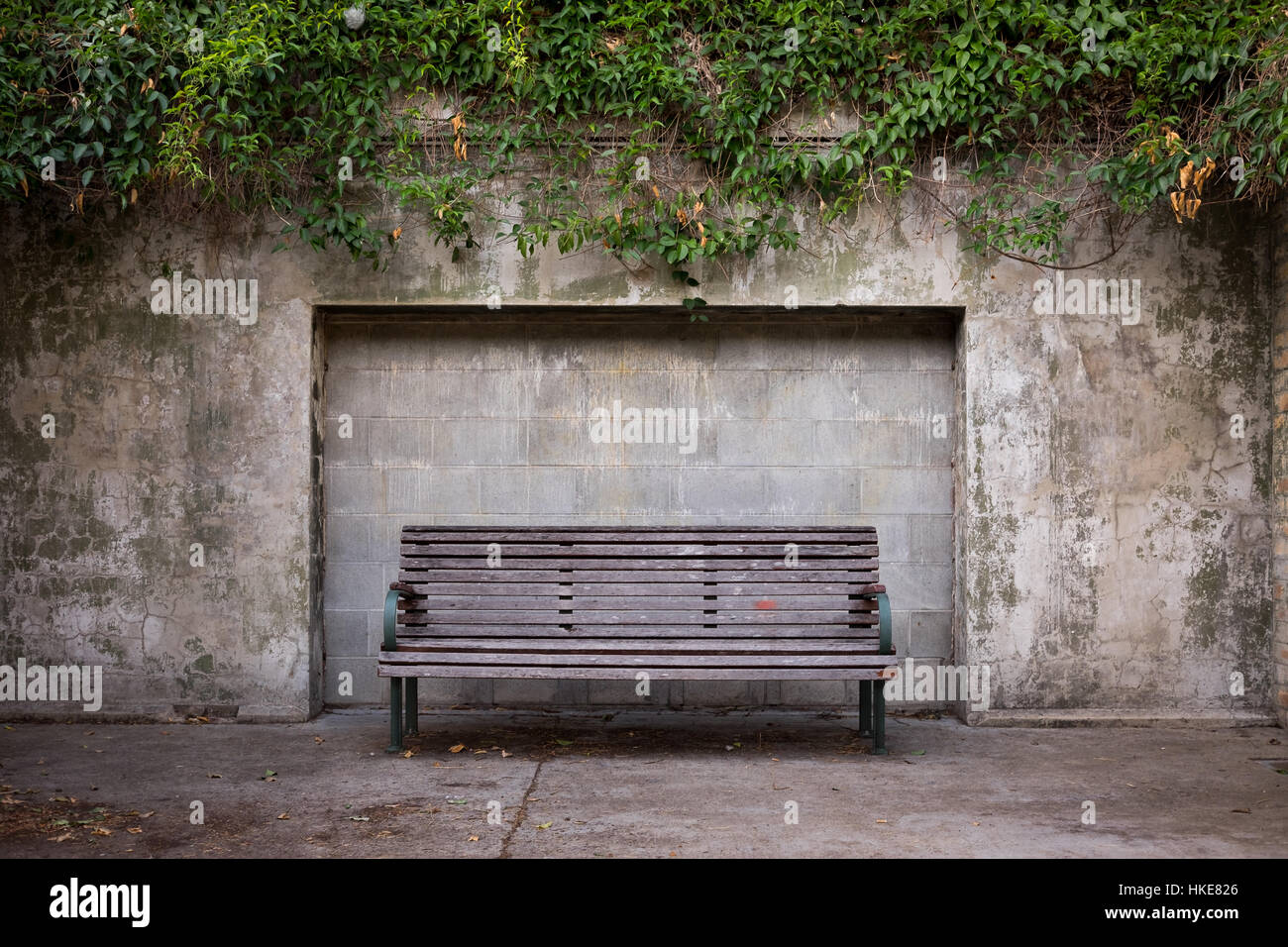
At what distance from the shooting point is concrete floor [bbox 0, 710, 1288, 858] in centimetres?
404

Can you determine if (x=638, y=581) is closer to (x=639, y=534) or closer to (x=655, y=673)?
(x=639, y=534)

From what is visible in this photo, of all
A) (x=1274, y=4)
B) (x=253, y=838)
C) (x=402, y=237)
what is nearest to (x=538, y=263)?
(x=402, y=237)

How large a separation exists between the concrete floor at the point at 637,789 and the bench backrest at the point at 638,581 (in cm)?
62

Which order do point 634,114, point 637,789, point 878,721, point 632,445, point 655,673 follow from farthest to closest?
1. point 632,445
2. point 634,114
3. point 878,721
4. point 655,673
5. point 637,789

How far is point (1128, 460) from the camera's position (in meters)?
6.26

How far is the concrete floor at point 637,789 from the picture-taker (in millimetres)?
4035

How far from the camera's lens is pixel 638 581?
5.84 m

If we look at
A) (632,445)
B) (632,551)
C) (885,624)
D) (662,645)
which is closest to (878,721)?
(885,624)

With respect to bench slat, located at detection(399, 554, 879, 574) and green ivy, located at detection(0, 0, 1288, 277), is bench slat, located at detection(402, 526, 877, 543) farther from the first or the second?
green ivy, located at detection(0, 0, 1288, 277)

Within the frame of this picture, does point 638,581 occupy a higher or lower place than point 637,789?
higher

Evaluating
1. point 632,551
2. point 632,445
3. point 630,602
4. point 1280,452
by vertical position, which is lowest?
point 630,602

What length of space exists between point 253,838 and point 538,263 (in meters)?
3.50

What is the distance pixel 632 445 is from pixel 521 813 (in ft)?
8.99

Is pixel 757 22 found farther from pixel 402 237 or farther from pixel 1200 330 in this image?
pixel 1200 330
